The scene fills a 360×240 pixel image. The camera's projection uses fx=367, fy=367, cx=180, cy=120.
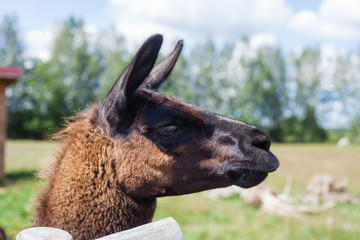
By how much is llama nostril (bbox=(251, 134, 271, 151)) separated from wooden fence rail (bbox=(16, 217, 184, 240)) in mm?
891

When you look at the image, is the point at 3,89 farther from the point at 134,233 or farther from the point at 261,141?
the point at 134,233

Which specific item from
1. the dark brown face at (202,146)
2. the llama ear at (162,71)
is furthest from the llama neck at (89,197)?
the llama ear at (162,71)

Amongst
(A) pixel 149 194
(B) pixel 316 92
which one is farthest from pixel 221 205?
(B) pixel 316 92

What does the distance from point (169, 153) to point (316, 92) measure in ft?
210

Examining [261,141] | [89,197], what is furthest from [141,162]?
[261,141]

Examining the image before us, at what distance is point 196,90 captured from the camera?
62406 mm

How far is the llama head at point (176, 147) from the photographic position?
2.55m

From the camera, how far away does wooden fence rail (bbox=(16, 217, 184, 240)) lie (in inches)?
68.7

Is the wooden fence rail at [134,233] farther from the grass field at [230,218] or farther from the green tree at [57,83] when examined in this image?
the green tree at [57,83]

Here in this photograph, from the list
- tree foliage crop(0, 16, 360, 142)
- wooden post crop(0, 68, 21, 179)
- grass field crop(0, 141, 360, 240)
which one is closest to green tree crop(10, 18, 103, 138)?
tree foliage crop(0, 16, 360, 142)

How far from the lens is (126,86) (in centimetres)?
243

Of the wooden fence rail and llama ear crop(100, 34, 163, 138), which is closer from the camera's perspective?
the wooden fence rail

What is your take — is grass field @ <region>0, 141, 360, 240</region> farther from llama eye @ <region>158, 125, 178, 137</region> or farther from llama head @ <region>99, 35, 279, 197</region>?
llama eye @ <region>158, 125, 178, 137</region>

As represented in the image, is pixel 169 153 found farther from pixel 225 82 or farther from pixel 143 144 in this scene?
pixel 225 82
